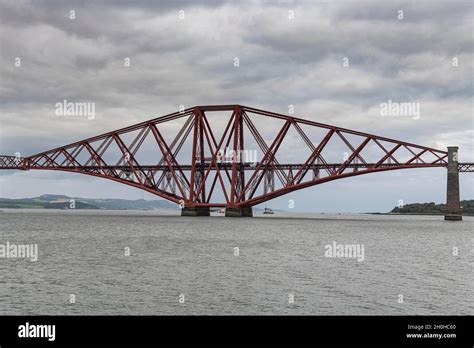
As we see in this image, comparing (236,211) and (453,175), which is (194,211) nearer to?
(236,211)

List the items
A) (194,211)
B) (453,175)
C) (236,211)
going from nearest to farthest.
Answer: (453,175)
(236,211)
(194,211)

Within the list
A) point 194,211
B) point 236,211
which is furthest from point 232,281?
point 194,211

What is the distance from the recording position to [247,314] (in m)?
28.1

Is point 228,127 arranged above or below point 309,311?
above

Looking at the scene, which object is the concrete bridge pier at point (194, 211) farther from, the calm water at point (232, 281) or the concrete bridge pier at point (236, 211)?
the calm water at point (232, 281)

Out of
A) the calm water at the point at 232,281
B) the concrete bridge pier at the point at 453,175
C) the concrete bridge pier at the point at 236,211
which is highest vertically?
the concrete bridge pier at the point at 453,175

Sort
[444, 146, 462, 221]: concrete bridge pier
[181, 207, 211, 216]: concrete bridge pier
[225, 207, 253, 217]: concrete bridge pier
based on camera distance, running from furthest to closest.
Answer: [181, 207, 211, 216]: concrete bridge pier, [225, 207, 253, 217]: concrete bridge pier, [444, 146, 462, 221]: concrete bridge pier

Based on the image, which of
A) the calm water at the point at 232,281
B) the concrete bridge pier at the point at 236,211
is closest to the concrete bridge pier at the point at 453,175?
the concrete bridge pier at the point at 236,211

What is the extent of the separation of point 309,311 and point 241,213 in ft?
382

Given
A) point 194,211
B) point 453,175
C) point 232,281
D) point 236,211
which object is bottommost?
point 232,281

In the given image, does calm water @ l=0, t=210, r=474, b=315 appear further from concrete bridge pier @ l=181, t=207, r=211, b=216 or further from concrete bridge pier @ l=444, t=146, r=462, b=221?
concrete bridge pier @ l=181, t=207, r=211, b=216

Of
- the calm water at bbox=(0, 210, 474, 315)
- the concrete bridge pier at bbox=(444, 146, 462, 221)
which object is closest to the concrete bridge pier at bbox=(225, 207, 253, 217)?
the concrete bridge pier at bbox=(444, 146, 462, 221)
